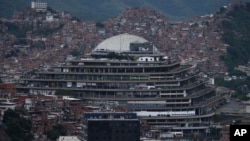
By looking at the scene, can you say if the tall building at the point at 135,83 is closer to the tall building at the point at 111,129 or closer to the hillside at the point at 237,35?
the tall building at the point at 111,129

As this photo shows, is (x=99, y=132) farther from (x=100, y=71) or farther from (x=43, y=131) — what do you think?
(x=100, y=71)

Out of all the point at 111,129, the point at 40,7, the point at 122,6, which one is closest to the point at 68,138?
the point at 111,129

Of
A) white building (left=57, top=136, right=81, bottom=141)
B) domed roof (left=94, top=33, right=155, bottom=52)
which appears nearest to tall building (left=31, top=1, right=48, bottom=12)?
domed roof (left=94, top=33, right=155, bottom=52)

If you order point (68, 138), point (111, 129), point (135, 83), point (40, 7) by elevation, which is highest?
point (40, 7)

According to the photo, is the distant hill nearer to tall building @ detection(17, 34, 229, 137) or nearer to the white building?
tall building @ detection(17, 34, 229, 137)

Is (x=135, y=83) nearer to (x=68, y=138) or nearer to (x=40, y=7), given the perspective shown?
(x=68, y=138)

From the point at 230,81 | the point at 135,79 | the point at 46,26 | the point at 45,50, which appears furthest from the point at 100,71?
the point at 46,26
